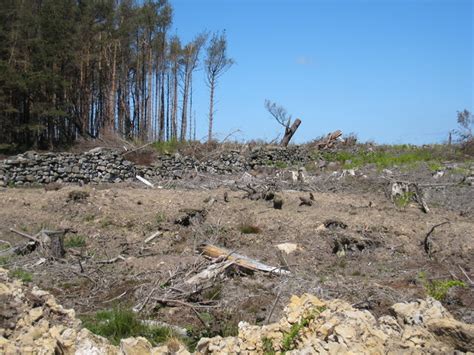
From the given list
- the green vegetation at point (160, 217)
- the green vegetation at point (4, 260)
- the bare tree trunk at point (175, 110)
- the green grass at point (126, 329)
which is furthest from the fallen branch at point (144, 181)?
the bare tree trunk at point (175, 110)

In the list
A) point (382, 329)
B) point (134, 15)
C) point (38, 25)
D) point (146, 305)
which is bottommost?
point (146, 305)

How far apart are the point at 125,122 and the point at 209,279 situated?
25698mm

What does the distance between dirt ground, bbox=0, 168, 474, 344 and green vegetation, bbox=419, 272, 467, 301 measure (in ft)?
0.27

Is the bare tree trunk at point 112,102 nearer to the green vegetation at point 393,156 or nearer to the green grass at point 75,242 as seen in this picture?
the green vegetation at point 393,156

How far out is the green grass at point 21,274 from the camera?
7.14m

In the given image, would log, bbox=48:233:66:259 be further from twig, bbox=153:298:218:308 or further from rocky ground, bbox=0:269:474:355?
rocky ground, bbox=0:269:474:355

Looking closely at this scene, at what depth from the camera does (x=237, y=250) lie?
336 inches

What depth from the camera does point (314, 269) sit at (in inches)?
314

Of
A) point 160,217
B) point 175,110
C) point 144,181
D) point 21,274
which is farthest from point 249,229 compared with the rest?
point 175,110

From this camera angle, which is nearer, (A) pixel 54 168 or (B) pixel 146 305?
(B) pixel 146 305

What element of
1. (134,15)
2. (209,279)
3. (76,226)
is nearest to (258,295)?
(209,279)

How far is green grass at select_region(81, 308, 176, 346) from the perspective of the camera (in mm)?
5316

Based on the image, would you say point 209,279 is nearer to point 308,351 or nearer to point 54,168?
point 308,351

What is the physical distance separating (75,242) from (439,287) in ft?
19.2
